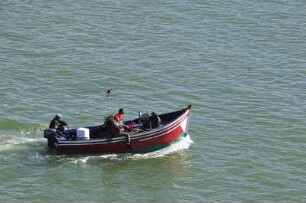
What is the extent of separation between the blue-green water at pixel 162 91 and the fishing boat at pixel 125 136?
41cm

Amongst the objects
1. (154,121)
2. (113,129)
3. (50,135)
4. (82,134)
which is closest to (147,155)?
(154,121)

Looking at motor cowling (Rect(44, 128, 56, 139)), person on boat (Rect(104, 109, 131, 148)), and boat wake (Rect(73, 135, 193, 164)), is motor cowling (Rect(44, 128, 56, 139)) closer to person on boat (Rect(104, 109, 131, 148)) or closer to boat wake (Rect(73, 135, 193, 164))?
boat wake (Rect(73, 135, 193, 164))

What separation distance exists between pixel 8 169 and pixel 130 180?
4.93m

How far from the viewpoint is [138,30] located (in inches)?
2088

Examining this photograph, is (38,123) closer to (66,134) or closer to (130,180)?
(66,134)

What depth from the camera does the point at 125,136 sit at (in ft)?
115

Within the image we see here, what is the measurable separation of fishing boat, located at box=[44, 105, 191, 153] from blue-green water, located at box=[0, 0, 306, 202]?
41 centimetres

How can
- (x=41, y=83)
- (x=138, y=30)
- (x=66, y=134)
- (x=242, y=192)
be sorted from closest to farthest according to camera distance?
(x=242, y=192), (x=66, y=134), (x=41, y=83), (x=138, y=30)

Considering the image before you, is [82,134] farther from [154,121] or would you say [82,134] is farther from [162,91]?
[162,91]

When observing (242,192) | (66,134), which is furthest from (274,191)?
(66,134)

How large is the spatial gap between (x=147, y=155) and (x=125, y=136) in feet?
4.71

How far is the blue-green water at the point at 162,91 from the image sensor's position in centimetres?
3272

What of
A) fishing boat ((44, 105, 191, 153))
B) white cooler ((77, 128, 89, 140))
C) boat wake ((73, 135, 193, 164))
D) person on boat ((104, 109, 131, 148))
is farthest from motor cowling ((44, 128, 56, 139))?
person on boat ((104, 109, 131, 148))

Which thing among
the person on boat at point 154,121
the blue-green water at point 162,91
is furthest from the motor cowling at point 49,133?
the person on boat at point 154,121
